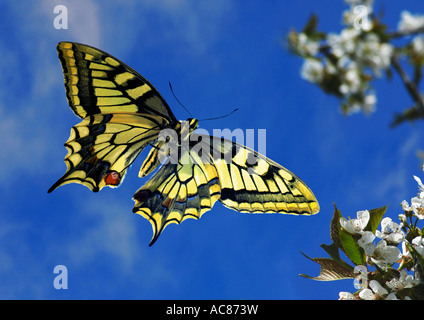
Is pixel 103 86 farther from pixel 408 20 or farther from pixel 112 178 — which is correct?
pixel 408 20

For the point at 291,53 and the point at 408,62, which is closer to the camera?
the point at 408,62

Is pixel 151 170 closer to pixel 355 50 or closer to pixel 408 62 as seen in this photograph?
pixel 408 62

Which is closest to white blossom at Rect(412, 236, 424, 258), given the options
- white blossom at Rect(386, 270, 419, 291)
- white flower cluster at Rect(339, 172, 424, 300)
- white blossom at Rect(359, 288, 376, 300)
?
white flower cluster at Rect(339, 172, 424, 300)

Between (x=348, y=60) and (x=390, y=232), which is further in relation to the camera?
(x=348, y=60)

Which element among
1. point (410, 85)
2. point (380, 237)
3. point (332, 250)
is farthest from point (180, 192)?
point (410, 85)
